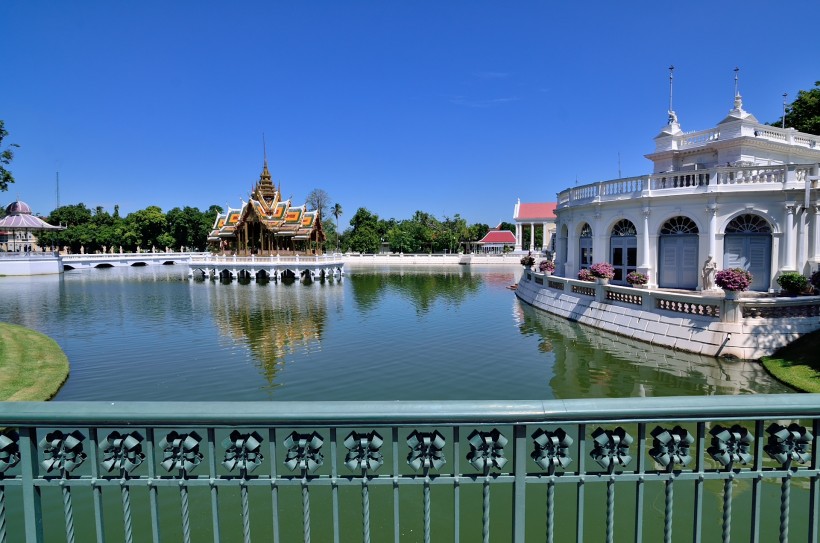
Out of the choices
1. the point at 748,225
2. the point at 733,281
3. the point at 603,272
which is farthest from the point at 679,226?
the point at 733,281

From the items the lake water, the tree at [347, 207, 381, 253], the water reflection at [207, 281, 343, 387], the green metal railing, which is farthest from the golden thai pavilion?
the green metal railing

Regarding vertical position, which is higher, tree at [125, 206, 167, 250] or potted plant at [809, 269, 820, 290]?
tree at [125, 206, 167, 250]

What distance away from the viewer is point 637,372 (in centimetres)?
1269

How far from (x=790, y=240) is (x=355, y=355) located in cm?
1544

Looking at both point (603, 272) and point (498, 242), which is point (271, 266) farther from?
point (498, 242)

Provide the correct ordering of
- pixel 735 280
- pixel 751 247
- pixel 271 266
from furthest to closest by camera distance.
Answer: pixel 271 266 < pixel 751 247 < pixel 735 280

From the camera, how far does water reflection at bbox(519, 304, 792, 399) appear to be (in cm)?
1122

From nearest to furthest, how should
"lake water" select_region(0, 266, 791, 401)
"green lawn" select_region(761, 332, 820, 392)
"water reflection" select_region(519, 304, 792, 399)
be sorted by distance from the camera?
"green lawn" select_region(761, 332, 820, 392) < "water reflection" select_region(519, 304, 792, 399) < "lake water" select_region(0, 266, 791, 401)

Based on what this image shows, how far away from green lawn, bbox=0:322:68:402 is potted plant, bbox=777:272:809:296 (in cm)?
2021

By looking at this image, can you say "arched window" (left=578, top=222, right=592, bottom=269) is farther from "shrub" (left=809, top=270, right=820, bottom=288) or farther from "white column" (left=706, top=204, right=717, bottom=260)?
"shrub" (left=809, top=270, right=820, bottom=288)

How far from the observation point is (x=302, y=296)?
31859mm

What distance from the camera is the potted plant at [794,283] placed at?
1477cm

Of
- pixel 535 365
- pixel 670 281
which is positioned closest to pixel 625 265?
pixel 670 281

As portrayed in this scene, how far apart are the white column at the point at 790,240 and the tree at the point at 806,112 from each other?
19.4m
